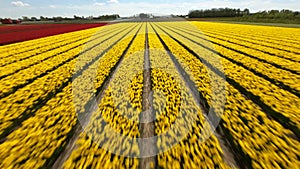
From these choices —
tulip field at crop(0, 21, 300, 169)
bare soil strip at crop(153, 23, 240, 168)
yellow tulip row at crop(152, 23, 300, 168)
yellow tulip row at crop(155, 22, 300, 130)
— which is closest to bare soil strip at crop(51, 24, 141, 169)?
tulip field at crop(0, 21, 300, 169)

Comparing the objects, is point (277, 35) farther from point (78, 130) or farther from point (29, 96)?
point (29, 96)

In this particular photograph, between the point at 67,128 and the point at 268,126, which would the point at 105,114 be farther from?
the point at 268,126

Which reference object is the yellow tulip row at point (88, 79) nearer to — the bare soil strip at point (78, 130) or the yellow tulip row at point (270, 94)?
Answer: the bare soil strip at point (78, 130)

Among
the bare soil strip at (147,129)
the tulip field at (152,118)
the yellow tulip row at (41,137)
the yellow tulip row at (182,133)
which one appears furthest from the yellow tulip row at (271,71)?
the yellow tulip row at (41,137)

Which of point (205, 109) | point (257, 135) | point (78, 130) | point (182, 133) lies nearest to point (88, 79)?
point (78, 130)

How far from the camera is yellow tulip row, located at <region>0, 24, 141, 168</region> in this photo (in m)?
2.60

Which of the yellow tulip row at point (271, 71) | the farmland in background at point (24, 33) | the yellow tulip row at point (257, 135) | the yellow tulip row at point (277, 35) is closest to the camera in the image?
the yellow tulip row at point (257, 135)

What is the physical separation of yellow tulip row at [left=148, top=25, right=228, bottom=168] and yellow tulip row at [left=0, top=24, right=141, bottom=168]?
1.68 m

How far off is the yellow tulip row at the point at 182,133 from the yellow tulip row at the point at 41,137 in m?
1.68

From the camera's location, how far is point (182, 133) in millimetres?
3186

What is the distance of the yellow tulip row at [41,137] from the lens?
102 inches

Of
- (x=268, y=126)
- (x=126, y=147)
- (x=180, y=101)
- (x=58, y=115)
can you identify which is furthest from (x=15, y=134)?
(x=268, y=126)

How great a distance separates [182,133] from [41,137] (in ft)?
8.01

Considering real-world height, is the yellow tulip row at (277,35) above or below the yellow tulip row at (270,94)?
below
